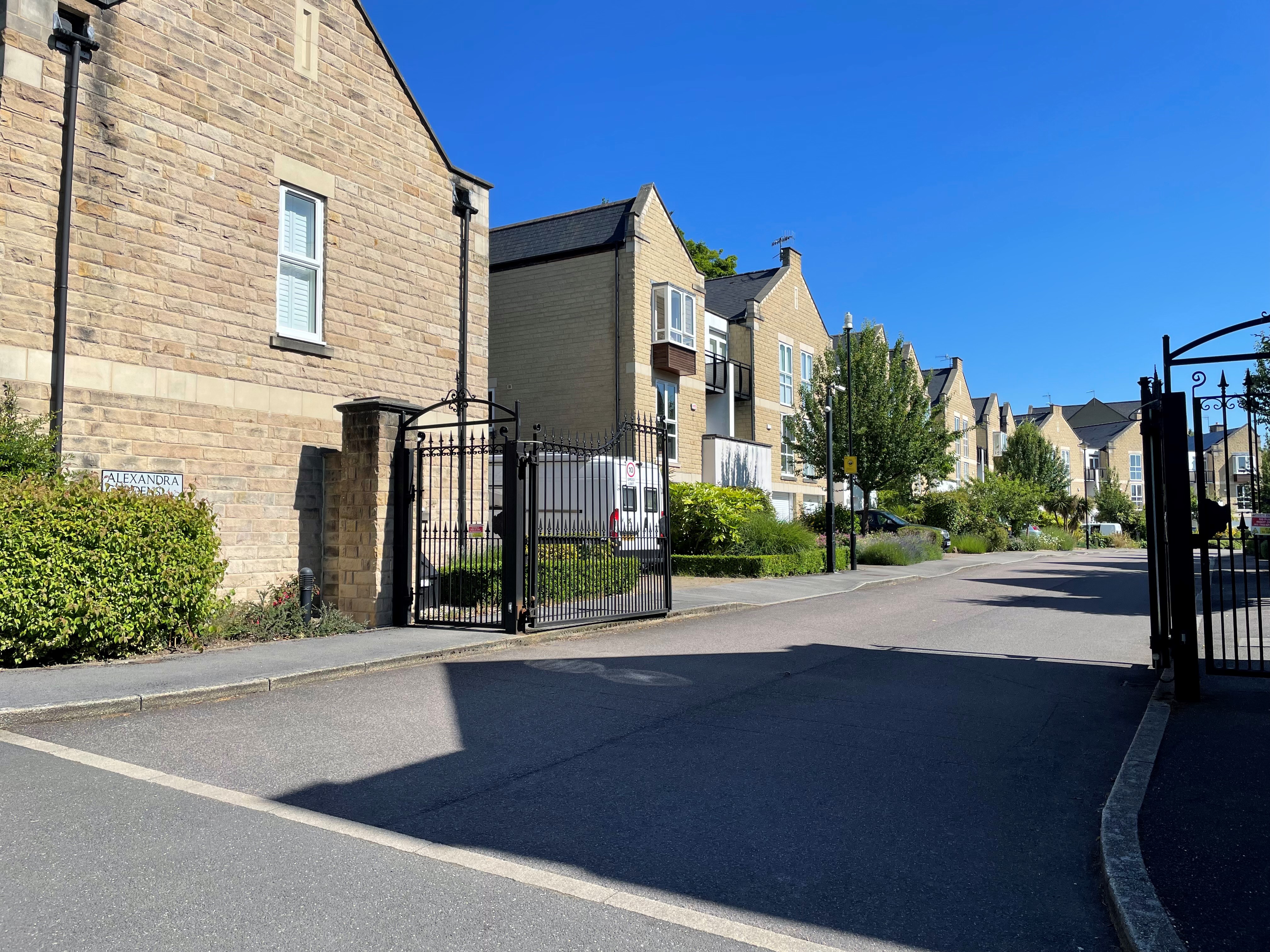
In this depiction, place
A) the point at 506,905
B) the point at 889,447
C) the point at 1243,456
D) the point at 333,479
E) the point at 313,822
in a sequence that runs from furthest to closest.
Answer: the point at 1243,456 → the point at 889,447 → the point at 333,479 → the point at 313,822 → the point at 506,905

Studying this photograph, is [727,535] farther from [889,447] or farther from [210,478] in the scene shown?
[210,478]

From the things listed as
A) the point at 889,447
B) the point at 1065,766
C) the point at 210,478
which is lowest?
the point at 1065,766

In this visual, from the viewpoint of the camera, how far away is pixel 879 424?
106 feet

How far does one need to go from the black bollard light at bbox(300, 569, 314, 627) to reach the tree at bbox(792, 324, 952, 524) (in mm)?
22668

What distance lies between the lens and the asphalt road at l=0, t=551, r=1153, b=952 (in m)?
3.59

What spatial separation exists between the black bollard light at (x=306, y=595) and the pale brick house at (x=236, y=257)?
1.66 ft

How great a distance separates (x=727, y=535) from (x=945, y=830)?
60.2 feet

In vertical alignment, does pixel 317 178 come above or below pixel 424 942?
above

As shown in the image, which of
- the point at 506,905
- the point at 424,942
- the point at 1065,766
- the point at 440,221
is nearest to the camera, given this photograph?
the point at 424,942

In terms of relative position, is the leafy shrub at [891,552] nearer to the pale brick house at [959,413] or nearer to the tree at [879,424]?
the tree at [879,424]

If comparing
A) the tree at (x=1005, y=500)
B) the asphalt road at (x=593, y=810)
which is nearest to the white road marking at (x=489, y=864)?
the asphalt road at (x=593, y=810)

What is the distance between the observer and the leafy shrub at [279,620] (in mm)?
10633

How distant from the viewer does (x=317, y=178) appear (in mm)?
12992

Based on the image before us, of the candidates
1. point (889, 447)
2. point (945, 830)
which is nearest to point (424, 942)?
point (945, 830)
